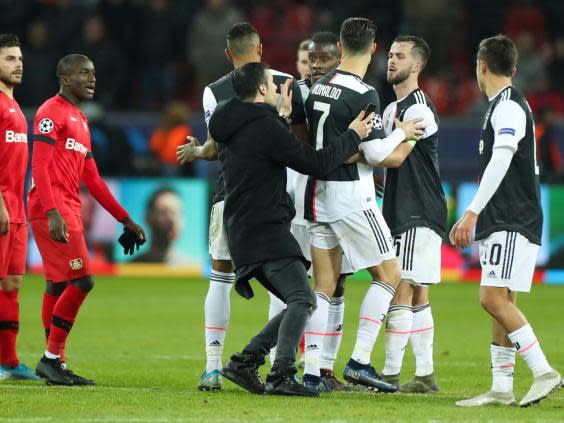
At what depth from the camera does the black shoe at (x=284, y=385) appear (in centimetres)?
829

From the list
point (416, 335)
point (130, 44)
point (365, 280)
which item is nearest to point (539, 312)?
point (365, 280)

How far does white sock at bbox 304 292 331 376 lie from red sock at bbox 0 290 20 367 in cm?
240

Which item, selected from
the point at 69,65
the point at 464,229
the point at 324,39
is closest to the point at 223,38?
the point at 324,39

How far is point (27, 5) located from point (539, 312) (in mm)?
11983

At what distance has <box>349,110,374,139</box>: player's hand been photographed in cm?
841

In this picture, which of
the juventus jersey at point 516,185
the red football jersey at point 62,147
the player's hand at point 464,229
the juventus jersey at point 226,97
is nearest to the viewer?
the player's hand at point 464,229

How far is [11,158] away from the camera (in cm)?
945

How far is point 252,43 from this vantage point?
350 inches

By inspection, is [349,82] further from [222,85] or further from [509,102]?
[509,102]

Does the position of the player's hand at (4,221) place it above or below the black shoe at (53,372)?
above

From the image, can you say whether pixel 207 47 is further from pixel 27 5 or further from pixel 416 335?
pixel 416 335

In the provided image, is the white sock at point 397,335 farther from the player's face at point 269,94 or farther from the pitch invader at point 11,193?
the pitch invader at point 11,193

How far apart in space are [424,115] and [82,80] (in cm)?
258

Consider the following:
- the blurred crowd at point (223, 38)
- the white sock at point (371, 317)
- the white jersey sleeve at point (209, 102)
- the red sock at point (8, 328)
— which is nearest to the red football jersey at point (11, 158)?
the red sock at point (8, 328)
